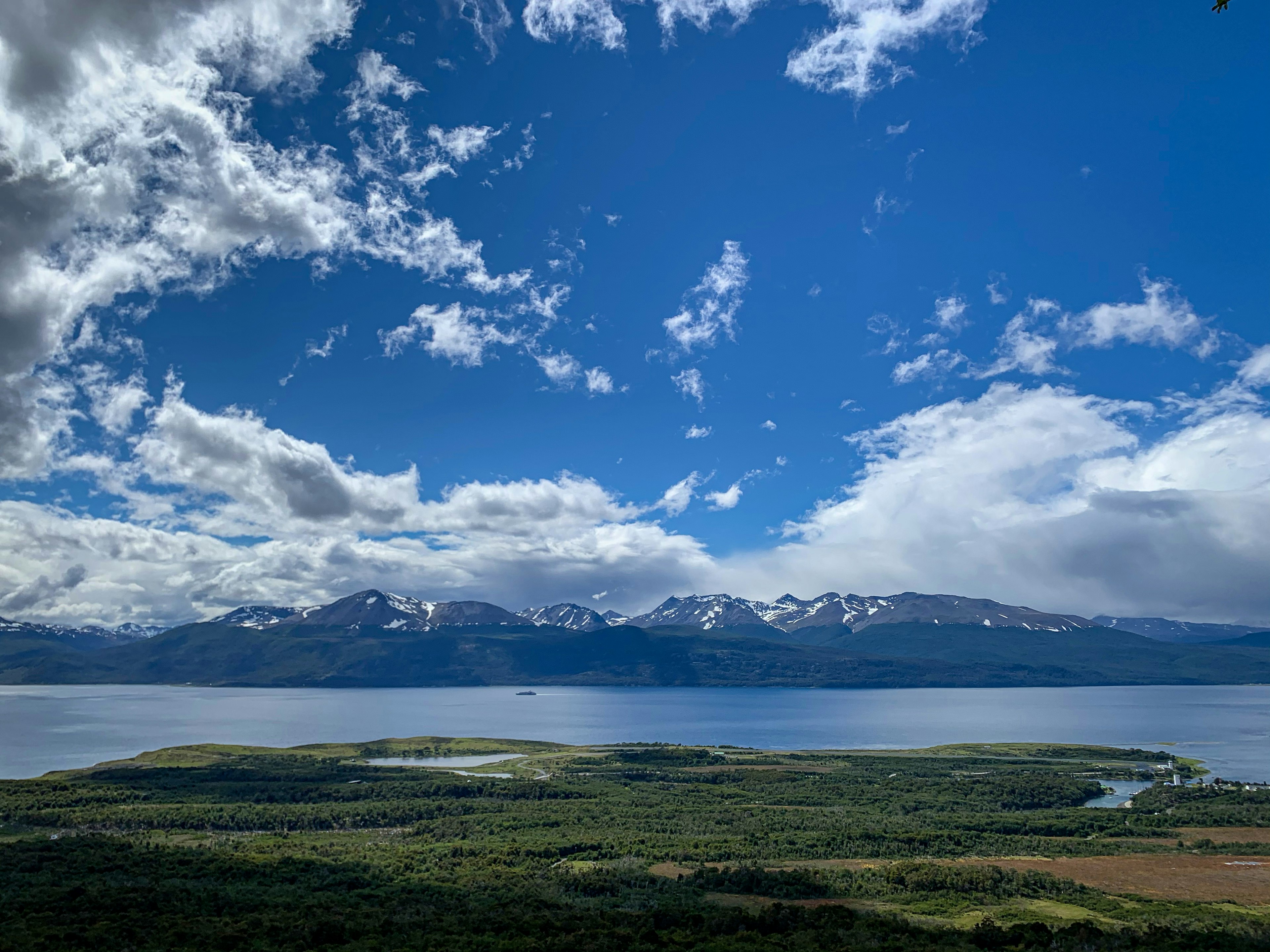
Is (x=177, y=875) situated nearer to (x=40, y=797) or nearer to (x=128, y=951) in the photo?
(x=128, y=951)

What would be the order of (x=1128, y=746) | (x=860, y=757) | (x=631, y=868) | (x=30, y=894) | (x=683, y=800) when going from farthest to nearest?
(x=1128, y=746) → (x=860, y=757) → (x=683, y=800) → (x=631, y=868) → (x=30, y=894)

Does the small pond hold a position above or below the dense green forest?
below

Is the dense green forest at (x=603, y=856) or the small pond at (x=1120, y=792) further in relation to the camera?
the small pond at (x=1120, y=792)

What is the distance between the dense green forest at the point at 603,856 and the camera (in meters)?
42.9

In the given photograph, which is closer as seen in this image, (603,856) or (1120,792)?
(603,856)

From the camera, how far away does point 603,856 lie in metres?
69.9

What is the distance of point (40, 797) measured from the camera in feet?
307

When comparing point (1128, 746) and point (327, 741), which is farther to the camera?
point (327, 741)

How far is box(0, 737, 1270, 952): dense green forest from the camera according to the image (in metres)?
42.9

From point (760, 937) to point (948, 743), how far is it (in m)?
156

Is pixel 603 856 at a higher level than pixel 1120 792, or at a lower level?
higher

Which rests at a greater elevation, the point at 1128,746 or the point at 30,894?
the point at 30,894

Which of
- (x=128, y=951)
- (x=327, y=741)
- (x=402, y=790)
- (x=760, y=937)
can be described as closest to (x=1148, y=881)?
(x=760, y=937)

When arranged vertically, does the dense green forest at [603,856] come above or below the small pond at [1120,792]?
above
